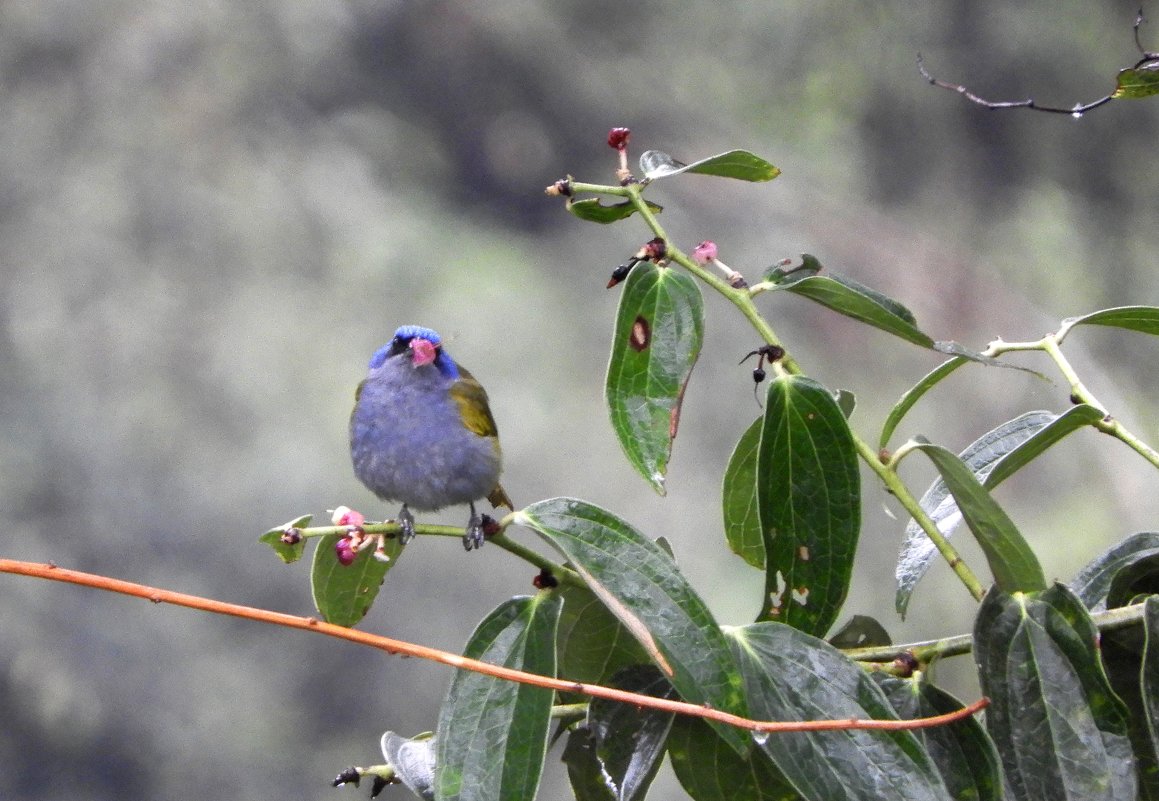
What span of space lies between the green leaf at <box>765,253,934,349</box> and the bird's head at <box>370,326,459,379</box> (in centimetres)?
42

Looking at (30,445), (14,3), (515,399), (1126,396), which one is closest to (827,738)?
(515,399)

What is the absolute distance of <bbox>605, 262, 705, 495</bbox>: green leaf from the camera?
619 mm

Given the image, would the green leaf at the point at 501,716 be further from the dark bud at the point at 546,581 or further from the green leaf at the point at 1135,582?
the green leaf at the point at 1135,582

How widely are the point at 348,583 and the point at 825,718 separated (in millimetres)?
321

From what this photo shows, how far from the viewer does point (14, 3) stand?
2.15 meters

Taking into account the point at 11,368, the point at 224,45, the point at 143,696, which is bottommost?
the point at 143,696

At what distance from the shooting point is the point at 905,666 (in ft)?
2.01

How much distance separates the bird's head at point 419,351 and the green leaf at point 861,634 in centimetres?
44

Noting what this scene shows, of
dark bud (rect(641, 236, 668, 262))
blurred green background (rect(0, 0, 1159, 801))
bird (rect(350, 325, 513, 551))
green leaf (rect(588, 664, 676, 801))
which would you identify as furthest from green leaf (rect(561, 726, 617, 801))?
blurred green background (rect(0, 0, 1159, 801))

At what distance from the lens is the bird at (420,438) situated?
3.28ft

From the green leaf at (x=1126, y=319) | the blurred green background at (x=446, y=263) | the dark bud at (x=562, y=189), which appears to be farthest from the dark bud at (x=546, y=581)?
the blurred green background at (x=446, y=263)

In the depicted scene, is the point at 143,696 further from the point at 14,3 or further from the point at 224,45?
the point at 14,3

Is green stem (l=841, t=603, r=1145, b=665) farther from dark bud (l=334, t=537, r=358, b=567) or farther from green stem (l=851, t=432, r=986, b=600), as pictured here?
dark bud (l=334, t=537, r=358, b=567)

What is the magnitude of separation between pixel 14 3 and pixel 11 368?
2.33ft
